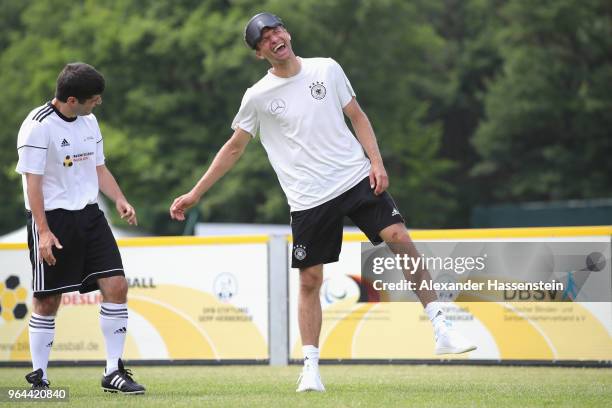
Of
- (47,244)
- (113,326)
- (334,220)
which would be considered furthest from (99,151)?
(334,220)

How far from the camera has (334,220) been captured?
790 cm

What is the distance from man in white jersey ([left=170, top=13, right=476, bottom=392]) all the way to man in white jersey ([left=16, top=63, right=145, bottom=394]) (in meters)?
0.67

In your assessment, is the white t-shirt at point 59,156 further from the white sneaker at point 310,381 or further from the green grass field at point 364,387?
the white sneaker at point 310,381

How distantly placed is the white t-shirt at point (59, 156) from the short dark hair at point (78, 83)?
0.18 meters

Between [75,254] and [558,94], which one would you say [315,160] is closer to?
[75,254]

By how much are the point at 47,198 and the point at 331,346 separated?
520 centimetres

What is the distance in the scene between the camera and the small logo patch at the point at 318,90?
25.6 feet

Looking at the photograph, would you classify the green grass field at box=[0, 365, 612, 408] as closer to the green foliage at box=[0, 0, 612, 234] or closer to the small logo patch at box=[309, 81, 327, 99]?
the small logo patch at box=[309, 81, 327, 99]

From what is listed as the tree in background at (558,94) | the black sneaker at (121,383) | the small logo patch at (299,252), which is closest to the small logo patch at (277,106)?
the small logo patch at (299,252)

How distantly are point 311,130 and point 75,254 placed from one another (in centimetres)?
190

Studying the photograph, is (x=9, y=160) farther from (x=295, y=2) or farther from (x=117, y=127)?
(x=295, y=2)

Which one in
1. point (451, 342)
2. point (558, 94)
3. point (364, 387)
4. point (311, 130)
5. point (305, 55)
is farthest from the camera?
point (558, 94)

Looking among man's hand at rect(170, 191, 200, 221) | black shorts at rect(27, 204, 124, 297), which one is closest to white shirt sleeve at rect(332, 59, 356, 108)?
man's hand at rect(170, 191, 200, 221)

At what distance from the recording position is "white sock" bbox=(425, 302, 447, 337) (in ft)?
25.5
